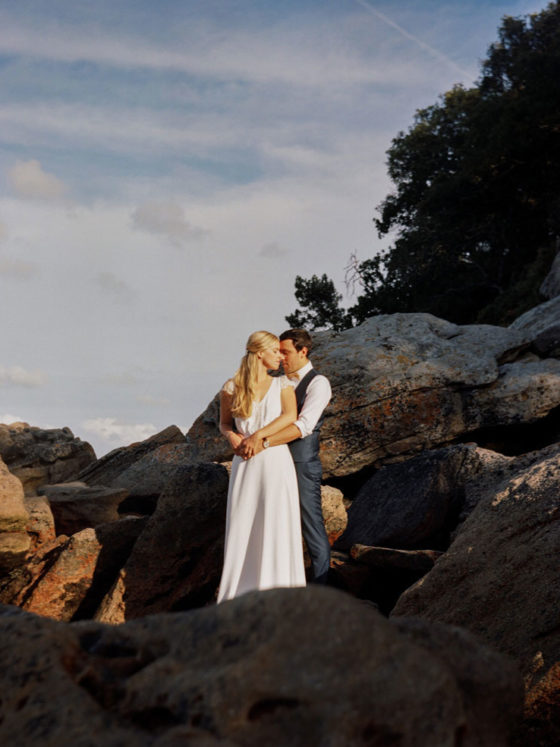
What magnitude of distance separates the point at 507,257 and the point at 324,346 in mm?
20998

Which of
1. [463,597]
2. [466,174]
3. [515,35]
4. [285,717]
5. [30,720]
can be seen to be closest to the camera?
[285,717]

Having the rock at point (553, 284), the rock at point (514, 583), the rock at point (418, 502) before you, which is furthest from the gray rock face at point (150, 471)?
the rock at point (553, 284)

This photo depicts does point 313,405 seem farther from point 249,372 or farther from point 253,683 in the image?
point 253,683

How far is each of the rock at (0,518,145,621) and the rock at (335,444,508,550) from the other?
2448 mm

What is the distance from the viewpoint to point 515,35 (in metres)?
32.6

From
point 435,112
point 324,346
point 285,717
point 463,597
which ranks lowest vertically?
point 463,597

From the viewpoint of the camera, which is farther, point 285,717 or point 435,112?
point 435,112

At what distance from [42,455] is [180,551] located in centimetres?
964

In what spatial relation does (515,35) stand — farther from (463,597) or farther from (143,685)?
(143,685)

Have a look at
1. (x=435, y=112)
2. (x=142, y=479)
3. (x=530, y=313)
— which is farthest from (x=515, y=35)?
(x=142, y=479)

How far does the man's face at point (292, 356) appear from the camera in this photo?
747 cm

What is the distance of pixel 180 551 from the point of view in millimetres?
7457

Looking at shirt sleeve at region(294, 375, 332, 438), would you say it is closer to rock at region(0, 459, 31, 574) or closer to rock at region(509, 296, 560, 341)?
rock at region(0, 459, 31, 574)

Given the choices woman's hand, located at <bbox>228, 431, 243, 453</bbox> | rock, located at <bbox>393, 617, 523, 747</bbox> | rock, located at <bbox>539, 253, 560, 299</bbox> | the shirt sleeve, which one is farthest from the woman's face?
rock, located at <bbox>539, 253, 560, 299</bbox>
